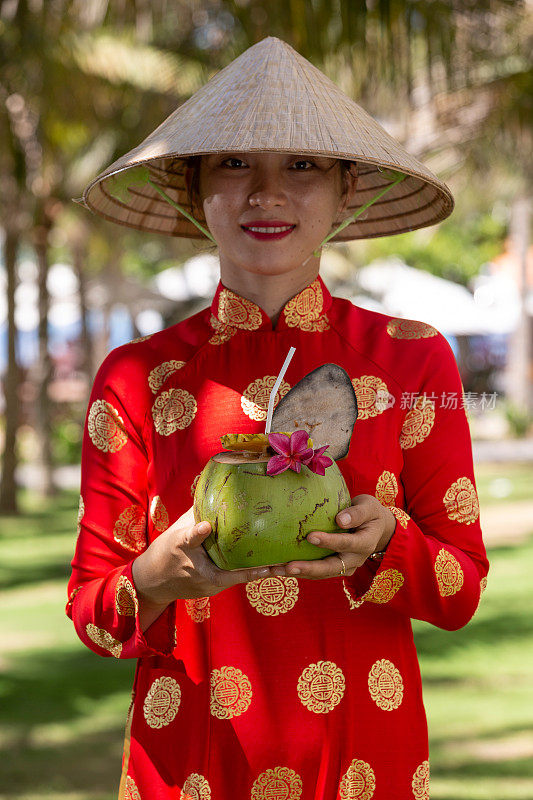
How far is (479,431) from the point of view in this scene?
70.3ft

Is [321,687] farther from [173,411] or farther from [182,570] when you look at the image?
[173,411]

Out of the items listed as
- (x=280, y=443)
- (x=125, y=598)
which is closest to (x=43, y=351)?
(x=125, y=598)

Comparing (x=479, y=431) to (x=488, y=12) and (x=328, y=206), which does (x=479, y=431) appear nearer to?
(x=488, y=12)

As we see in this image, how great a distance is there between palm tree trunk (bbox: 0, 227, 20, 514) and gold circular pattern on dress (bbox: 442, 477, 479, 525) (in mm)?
10593

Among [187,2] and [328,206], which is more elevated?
[187,2]

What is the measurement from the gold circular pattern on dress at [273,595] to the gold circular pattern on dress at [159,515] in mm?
185

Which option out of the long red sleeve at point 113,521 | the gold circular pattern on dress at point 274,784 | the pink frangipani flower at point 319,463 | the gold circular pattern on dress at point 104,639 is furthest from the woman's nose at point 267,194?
the gold circular pattern on dress at point 274,784

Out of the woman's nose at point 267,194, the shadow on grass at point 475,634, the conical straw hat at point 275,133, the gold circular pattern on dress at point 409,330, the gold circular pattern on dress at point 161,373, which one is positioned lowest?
the shadow on grass at point 475,634

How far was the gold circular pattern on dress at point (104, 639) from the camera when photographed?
1.70 metres

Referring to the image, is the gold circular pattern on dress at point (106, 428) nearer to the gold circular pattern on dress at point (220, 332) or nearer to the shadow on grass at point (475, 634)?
the gold circular pattern on dress at point (220, 332)

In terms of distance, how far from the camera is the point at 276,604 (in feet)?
5.82

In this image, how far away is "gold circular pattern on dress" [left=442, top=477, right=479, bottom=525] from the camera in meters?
1.78

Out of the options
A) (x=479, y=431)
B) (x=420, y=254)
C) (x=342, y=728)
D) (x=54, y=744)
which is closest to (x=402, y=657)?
(x=342, y=728)

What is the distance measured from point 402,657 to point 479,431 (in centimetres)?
2007
